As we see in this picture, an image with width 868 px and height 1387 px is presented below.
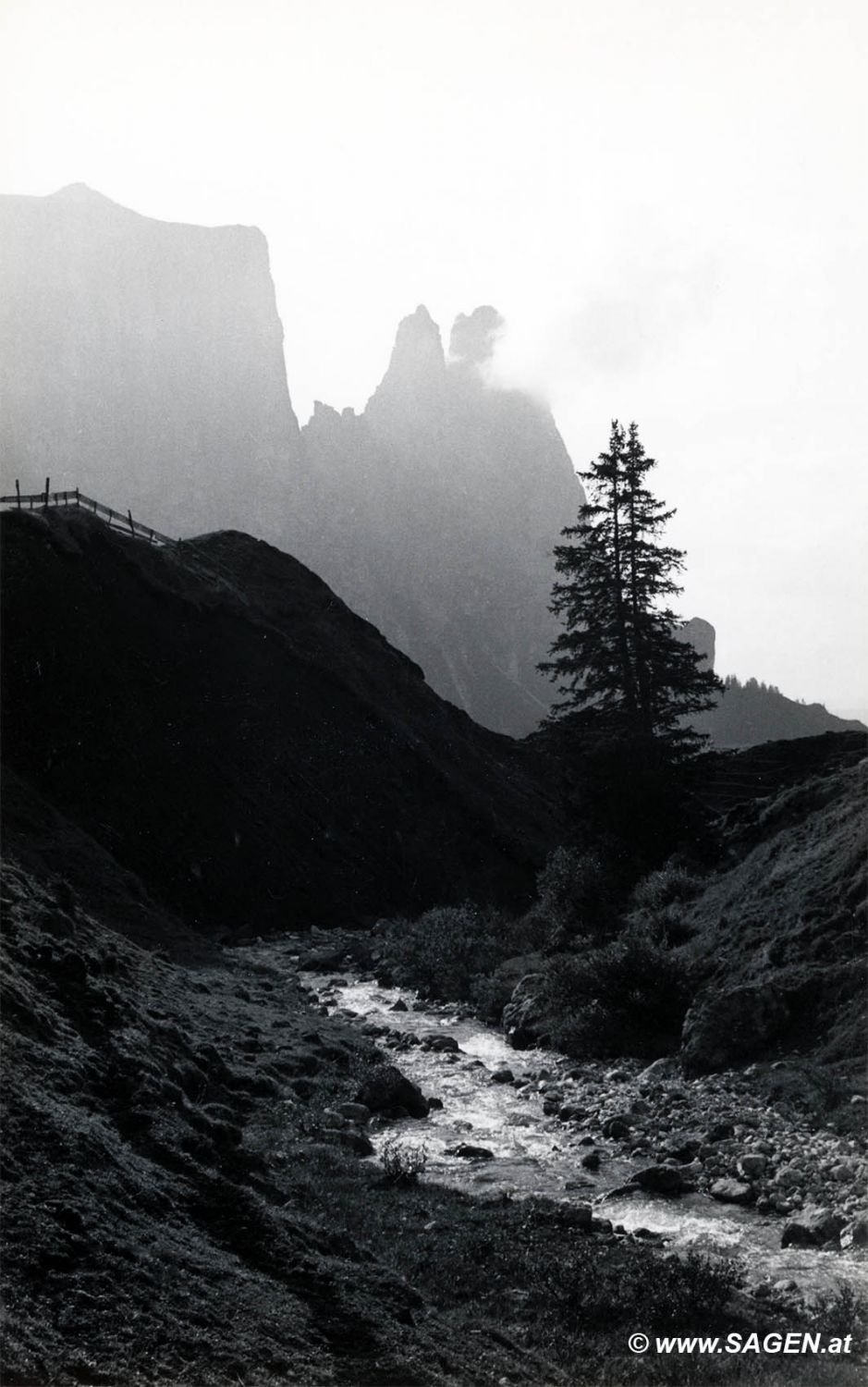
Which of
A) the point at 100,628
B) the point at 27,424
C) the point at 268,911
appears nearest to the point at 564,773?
the point at 268,911

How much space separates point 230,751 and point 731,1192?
3180 cm

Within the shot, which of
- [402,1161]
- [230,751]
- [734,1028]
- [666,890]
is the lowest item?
[402,1161]

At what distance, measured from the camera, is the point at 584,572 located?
4116 cm

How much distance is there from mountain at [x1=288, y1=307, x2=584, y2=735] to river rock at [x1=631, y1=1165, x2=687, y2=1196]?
142494mm

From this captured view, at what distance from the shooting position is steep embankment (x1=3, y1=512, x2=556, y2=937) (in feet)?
118

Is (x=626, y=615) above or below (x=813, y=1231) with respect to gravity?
above

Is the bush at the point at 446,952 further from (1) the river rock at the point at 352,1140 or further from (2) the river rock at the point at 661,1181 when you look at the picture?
(2) the river rock at the point at 661,1181

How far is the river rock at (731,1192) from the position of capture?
11.1 m

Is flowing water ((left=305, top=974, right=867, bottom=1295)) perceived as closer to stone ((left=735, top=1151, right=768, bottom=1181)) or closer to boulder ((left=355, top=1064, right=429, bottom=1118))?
boulder ((left=355, top=1064, right=429, bottom=1118))

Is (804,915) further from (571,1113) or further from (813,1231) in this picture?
(813,1231)

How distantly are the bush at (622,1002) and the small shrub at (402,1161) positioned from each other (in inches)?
212

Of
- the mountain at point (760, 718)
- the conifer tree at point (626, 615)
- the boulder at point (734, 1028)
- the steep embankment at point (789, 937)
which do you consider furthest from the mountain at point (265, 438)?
the boulder at point (734, 1028)

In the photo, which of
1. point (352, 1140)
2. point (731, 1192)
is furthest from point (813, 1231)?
point (352, 1140)

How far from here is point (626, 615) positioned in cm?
4006
